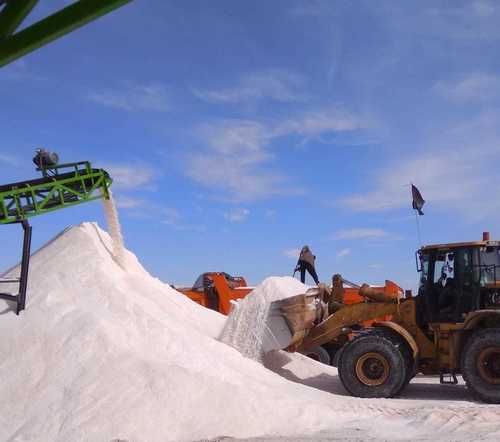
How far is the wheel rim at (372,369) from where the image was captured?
954cm

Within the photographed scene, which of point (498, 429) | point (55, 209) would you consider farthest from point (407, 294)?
point (55, 209)

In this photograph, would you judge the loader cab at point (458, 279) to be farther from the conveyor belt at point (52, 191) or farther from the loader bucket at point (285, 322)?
the conveyor belt at point (52, 191)

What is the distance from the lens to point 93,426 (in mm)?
6750

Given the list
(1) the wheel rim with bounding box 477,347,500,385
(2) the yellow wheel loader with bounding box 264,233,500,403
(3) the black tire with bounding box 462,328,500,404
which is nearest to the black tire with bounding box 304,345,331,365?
(2) the yellow wheel loader with bounding box 264,233,500,403

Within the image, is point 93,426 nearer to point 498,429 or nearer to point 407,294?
point 498,429

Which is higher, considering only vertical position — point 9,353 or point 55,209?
point 55,209

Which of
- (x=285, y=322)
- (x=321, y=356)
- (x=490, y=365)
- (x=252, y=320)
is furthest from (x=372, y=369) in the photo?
(x=321, y=356)

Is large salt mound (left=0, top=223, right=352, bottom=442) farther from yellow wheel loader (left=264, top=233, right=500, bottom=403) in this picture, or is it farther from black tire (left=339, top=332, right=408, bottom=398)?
yellow wheel loader (left=264, top=233, right=500, bottom=403)

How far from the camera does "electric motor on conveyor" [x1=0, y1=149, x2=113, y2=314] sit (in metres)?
9.18

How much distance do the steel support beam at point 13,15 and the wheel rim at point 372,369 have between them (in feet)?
29.0

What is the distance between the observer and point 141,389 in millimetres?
7391

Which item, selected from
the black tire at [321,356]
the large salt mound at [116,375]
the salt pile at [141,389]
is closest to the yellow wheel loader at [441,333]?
the salt pile at [141,389]

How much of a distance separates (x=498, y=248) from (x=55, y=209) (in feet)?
24.4

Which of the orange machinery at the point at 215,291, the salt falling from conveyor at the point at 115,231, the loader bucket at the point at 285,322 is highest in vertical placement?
the salt falling from conveyor at the point at 115,231
